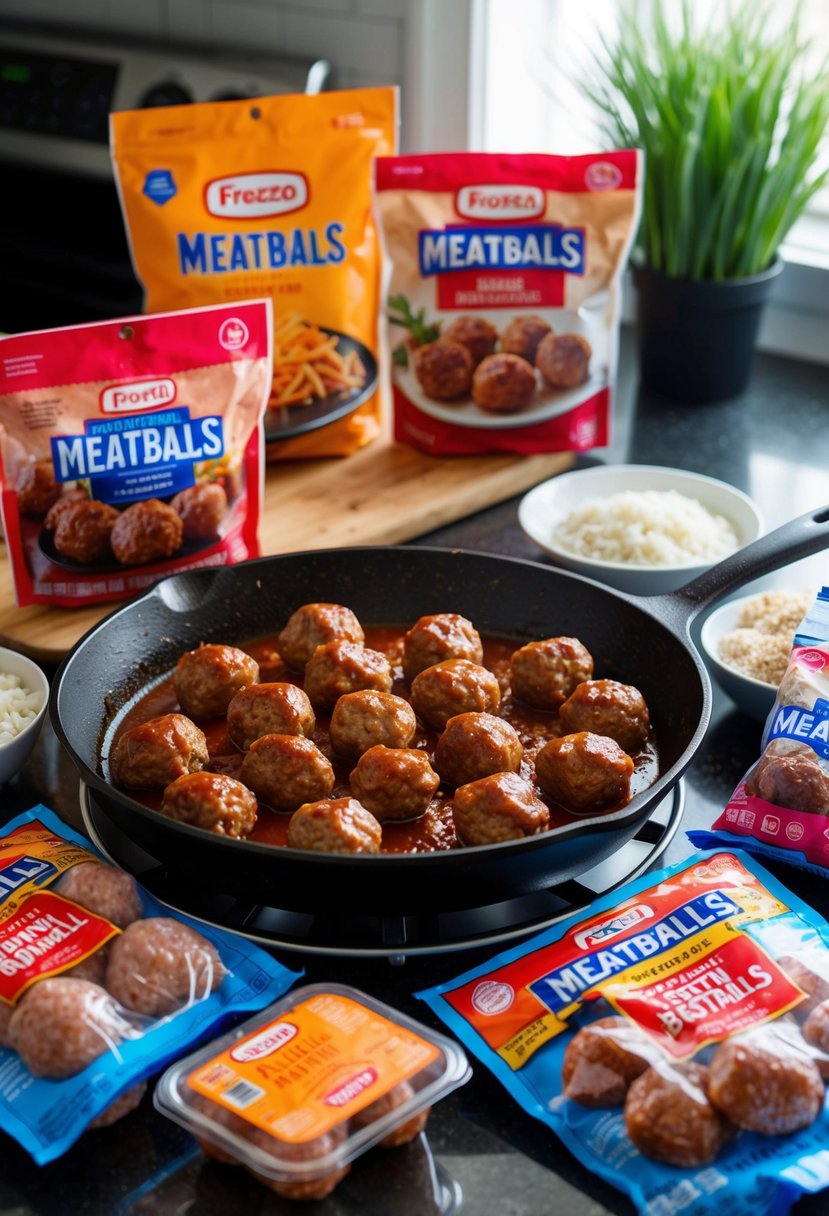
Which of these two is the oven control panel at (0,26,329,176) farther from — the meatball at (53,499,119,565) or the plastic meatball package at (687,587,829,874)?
the plastic meatball package at (687,587,829,874)

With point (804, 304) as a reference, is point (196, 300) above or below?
above

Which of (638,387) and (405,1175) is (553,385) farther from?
(405,1175)

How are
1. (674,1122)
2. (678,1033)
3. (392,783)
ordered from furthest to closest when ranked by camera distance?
1. (392,783)
2. (678,1033)
3. (674,1122)

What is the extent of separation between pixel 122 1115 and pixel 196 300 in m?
1.55

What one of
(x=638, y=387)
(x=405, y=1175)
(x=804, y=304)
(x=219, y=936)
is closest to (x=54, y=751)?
(x=219, y=936)

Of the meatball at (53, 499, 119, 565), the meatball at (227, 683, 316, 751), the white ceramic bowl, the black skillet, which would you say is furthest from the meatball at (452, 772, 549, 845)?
the meatball at (53, 499, 119, 565)

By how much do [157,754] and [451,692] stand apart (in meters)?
0.37

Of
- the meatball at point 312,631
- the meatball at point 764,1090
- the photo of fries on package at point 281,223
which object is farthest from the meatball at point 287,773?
the photo of fries on package at point 281,223

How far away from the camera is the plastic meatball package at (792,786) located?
4.80 ft

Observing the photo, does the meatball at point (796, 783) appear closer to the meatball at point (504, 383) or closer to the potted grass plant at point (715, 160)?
the meatball at point (504, 383)

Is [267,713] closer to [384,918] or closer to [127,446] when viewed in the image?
[384,918]

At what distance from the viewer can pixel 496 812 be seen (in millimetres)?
1379

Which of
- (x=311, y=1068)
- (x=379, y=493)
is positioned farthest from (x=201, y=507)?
(x=311, y=1068)

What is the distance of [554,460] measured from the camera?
247 cm
